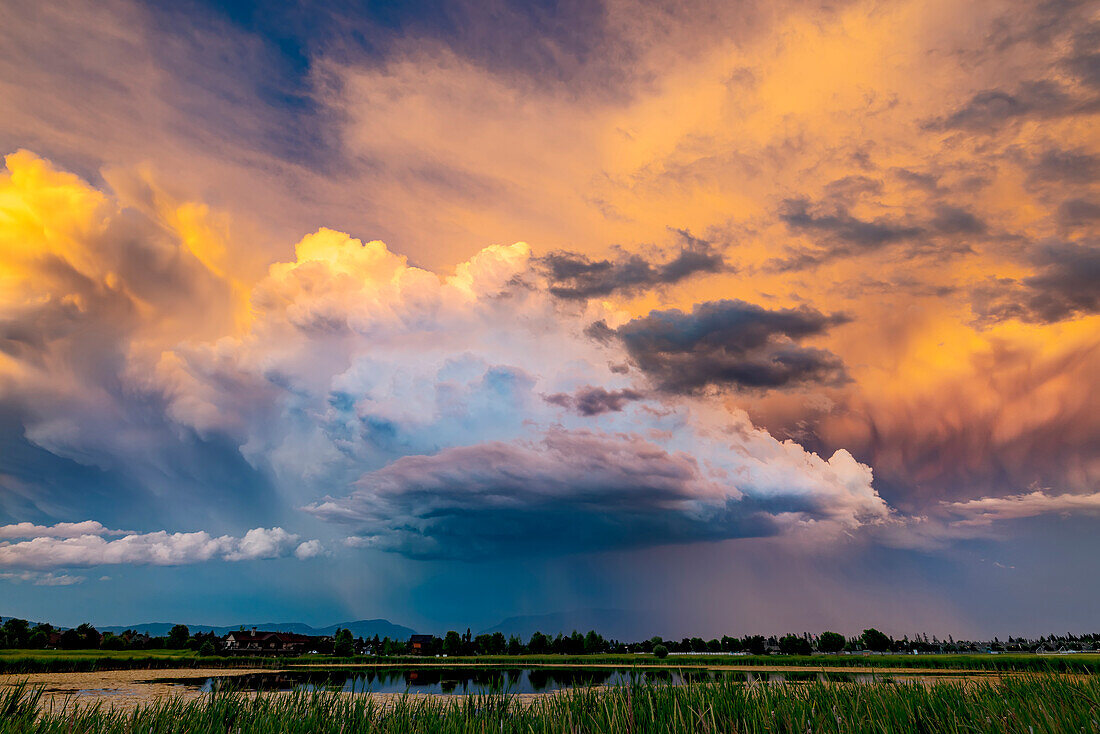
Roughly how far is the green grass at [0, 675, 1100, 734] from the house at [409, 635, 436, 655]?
586ft

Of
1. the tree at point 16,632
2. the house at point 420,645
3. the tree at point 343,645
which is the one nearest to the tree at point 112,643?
the tree at point 16,632

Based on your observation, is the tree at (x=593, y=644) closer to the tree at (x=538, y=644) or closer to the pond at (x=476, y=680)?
the tree at (x=538, y=644)

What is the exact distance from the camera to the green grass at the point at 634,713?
959 centimetres

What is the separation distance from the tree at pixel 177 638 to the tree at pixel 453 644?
2642 inches

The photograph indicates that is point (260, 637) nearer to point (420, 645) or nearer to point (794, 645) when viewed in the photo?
point (420, 645)

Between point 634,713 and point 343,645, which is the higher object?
point 634,713

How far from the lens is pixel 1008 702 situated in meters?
10.5

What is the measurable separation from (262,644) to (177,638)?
22.1 metres

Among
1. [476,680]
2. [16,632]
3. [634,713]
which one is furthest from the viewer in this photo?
[16,632]

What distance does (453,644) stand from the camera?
6442 inches

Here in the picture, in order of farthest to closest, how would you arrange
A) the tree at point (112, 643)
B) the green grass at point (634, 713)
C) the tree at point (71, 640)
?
1. the tree at point (112, 643)
2. the tree at point (71, 640)
3. the green grass at point (634, 713)

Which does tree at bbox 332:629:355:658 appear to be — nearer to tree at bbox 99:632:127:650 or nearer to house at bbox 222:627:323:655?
house at bbox 222:627:323:655

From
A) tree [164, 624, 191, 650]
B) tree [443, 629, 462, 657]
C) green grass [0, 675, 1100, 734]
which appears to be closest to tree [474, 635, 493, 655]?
tree [443, 629, 462, 657]

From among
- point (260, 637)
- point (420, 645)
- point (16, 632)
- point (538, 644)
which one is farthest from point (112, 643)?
point (538, 644)
